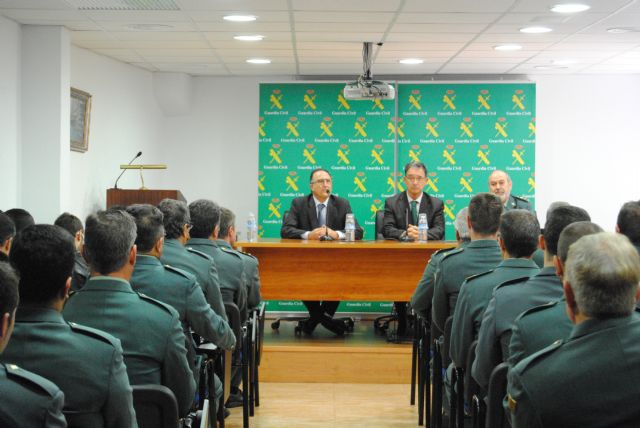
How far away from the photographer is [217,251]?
5008mm

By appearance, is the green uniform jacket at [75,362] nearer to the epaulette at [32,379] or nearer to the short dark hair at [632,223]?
the epaulette at [32,379]

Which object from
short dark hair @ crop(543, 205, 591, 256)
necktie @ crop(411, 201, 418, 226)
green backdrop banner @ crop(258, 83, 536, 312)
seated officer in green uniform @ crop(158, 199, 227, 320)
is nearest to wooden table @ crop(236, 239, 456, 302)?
necktie @ crop(411, 201, 418, 226)

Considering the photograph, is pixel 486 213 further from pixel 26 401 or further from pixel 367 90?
pixel 367 90

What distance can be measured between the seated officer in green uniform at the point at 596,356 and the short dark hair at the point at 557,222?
125 centimetres

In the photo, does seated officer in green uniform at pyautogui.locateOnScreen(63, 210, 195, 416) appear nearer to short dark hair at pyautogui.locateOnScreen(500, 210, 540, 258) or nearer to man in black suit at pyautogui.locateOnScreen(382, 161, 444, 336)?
short dark hair at pyautogui.locateOnScreen(500, 210, 540, 258)

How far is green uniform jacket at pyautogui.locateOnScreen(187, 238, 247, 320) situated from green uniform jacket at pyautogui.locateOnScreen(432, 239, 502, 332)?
1.20 metres

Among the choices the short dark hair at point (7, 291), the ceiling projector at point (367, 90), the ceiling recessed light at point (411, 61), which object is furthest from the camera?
the ceiling recessed light at point (411, 61)

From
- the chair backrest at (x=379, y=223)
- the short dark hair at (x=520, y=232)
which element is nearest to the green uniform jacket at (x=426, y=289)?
the short dark hair at (x=520, y=232)

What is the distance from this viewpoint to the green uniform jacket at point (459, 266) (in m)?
4.41

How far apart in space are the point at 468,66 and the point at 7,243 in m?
6.68

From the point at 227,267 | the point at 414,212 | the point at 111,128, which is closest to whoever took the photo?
the point at 227,267

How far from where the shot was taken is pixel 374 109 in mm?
10406

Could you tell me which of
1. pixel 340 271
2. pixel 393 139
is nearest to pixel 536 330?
pixel 340 271

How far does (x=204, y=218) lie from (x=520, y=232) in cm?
210
